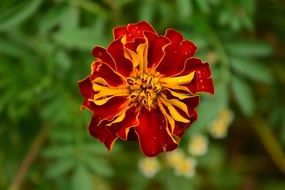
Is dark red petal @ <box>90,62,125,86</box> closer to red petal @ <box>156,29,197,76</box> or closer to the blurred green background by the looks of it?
red petal @ <box>156,29,197,76</box>

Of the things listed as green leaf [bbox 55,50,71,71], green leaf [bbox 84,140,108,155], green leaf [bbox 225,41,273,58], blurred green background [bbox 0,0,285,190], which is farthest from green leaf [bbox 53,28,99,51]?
green leaf [bbox 225,41,273,58]

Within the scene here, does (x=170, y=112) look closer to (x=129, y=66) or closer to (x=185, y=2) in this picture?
(x=129, y=66)

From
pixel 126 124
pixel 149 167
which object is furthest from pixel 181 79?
pixel 149 167

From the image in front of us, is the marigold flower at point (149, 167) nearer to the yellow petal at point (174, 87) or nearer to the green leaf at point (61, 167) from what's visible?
the green leaf at point (61, 167)

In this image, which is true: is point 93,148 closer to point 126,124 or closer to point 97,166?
point 97,166

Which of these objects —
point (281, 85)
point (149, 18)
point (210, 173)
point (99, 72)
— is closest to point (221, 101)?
point (149, 18)

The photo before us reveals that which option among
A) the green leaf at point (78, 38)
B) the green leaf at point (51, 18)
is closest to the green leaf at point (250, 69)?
the green leaf at point (78, 38)
